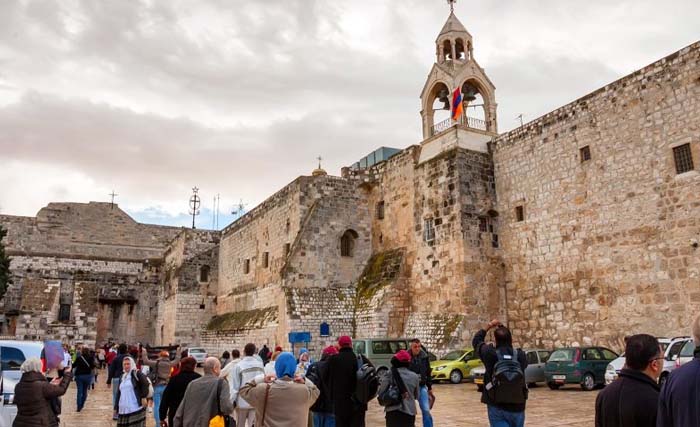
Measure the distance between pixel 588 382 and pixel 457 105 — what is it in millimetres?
10949

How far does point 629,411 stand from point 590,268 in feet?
46.9

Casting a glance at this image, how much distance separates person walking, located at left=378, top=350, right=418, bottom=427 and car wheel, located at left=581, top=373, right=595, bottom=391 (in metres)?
9.07

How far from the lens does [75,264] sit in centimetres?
3703

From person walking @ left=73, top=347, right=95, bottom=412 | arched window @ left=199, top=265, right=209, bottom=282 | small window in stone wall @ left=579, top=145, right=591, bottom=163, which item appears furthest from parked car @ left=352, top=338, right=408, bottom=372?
arched window @ left=199, top=265, right=209, bottom=282

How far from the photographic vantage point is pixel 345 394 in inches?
257

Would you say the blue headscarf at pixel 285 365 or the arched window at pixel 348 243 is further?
the arched window at pixel 348 243

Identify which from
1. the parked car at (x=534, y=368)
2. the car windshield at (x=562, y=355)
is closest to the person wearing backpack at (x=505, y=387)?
the parked car at (x=534, y=368)

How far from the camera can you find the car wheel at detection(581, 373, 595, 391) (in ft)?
45.6

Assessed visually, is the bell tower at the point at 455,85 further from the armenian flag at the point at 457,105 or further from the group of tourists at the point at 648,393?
the group of tourists at the point at 648,393

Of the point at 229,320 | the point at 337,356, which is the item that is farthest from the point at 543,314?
the point at 229,320

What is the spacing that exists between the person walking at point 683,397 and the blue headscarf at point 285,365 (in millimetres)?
3022

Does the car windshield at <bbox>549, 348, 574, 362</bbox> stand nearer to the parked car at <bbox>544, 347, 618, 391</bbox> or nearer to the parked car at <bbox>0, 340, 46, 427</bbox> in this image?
the parked car at <bbox>544, 347, 618, 391</bbox>

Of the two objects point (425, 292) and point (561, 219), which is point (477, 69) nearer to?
point (561, 219)

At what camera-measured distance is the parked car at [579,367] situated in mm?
13945
